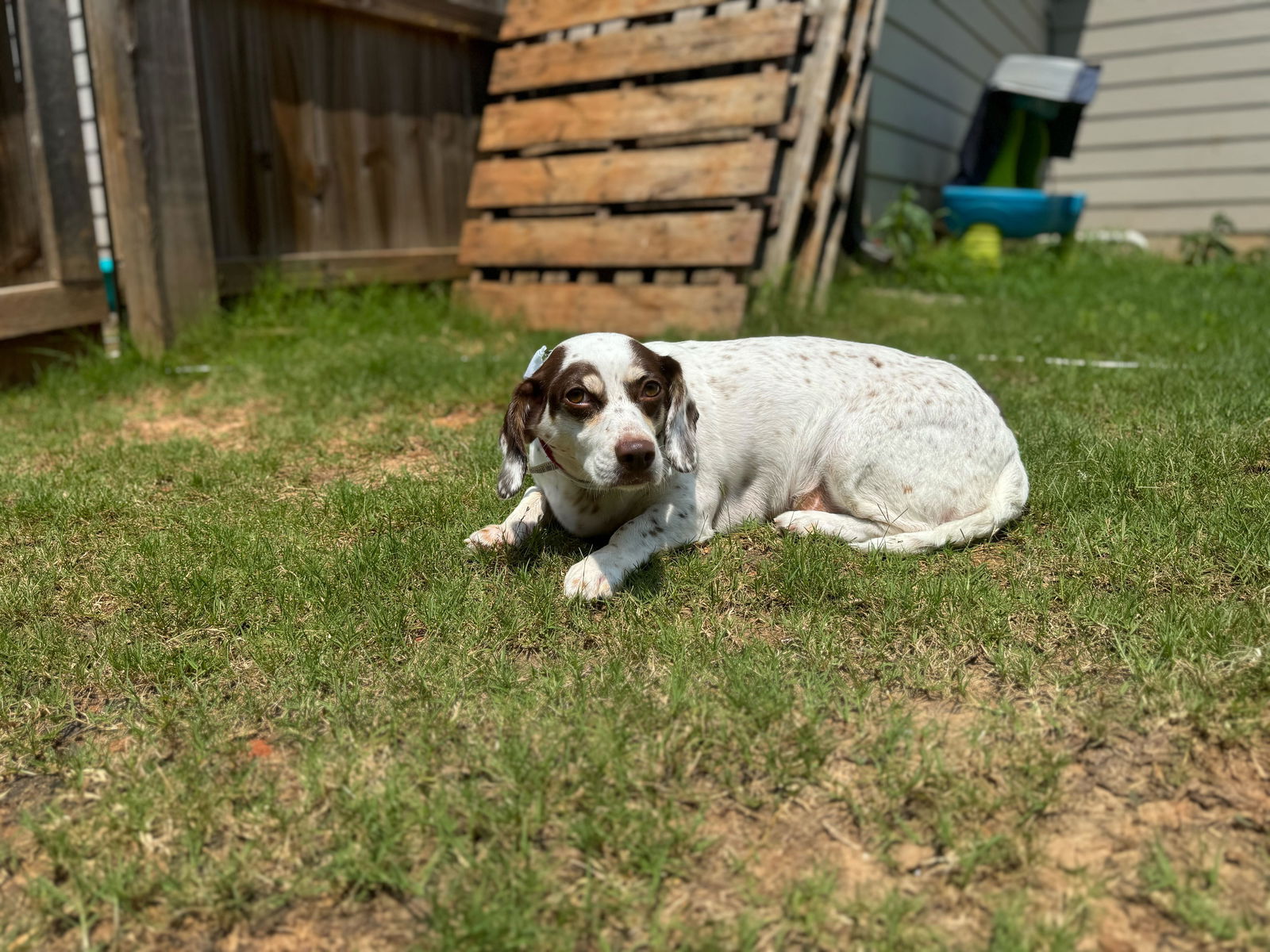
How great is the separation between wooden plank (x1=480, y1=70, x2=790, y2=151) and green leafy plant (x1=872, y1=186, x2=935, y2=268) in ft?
10.3

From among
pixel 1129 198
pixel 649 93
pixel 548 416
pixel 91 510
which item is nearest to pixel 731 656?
pixel 548 416

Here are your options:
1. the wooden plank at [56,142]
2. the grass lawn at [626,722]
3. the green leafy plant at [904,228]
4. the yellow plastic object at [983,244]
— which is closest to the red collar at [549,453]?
the grass lawn at [626,722]

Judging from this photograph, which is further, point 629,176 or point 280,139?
point 629,176

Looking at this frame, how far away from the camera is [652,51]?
269 inches

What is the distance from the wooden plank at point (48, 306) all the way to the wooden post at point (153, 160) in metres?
0.20

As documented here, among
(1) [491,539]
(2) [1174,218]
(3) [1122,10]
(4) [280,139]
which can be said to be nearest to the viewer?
(1) [491,539]

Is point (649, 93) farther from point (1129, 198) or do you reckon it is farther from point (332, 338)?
point (1129, 198)

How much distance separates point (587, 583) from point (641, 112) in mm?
5035

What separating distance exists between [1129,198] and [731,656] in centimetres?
1371

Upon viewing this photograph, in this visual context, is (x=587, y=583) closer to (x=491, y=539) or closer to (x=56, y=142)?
(x=491, y=539)

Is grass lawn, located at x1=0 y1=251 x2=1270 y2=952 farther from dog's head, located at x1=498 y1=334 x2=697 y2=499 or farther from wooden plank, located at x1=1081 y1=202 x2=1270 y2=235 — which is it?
wooden plank, located at x1=1081 y1=202 x2=1270 y2=235

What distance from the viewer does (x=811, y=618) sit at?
2.55 m

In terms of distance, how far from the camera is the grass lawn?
162 centimetres

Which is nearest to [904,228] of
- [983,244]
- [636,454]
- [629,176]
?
[983,244]
